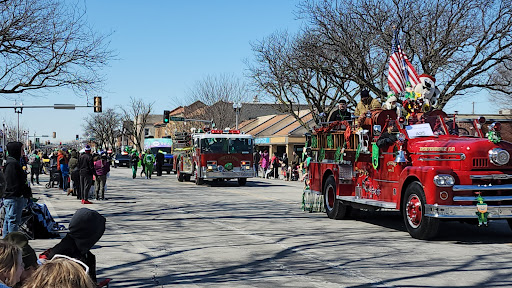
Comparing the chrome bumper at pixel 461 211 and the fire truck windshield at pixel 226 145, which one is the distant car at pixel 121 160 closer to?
the fire truck windshield at pixel 226 145

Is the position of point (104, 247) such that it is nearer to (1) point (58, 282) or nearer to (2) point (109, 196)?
(1) point (58, 282)

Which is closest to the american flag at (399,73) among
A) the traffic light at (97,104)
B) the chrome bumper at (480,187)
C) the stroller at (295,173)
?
the chrome bumper at (480,187)

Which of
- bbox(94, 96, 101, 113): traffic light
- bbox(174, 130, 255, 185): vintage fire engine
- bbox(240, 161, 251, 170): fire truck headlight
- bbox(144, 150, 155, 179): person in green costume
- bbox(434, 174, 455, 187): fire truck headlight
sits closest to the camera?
bbox(434, 174, 455, 187): fire truck headlight

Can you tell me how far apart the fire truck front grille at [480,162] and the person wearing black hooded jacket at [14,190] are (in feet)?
25.4

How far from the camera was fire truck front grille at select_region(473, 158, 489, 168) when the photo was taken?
1116 centimetres

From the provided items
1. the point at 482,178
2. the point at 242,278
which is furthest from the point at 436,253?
the point at 242,278

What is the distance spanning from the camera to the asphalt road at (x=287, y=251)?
827 centimetres

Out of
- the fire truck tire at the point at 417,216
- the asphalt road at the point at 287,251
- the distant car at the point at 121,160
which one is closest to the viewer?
the asphalt road at the point at 287,251

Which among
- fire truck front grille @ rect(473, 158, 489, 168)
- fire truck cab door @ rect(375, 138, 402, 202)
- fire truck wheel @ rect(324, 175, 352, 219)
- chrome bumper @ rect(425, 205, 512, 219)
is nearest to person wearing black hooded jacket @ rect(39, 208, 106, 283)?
chrome bumper @ rect(425, 205, 512, 219)

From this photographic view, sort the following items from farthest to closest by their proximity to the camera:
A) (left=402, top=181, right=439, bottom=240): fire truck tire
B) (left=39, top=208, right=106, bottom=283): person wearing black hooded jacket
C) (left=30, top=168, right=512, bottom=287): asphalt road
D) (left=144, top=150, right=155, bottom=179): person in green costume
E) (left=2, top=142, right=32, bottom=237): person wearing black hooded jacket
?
(left=144, top=150, right=155, bottom=179): person in green costume < (left=402, top=181, right=439, bottom=240): fire truck tire < (left=2, top=142, right=32, bottom=237): person wearing black hooded jacket < (left=30, top=168, right=512, bottom=287): asphalt road < (left=39, top=208, right=106, bottom=283): person wearing black hooded jacket

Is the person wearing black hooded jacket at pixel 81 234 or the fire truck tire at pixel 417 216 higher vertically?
the person wearing black hooded jacket at pixel 81 234

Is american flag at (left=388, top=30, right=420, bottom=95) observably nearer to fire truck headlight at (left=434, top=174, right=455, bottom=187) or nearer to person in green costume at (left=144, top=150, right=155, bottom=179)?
fire truck headlight at (left=434, top=174, right=455, bottom=187)

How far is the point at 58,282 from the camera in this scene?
2.94 m

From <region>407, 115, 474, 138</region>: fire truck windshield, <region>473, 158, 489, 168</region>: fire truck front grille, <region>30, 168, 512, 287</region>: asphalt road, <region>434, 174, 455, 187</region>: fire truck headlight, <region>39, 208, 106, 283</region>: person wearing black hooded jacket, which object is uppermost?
<region>407, 115, 474, 138</region>: fire truck windshield
